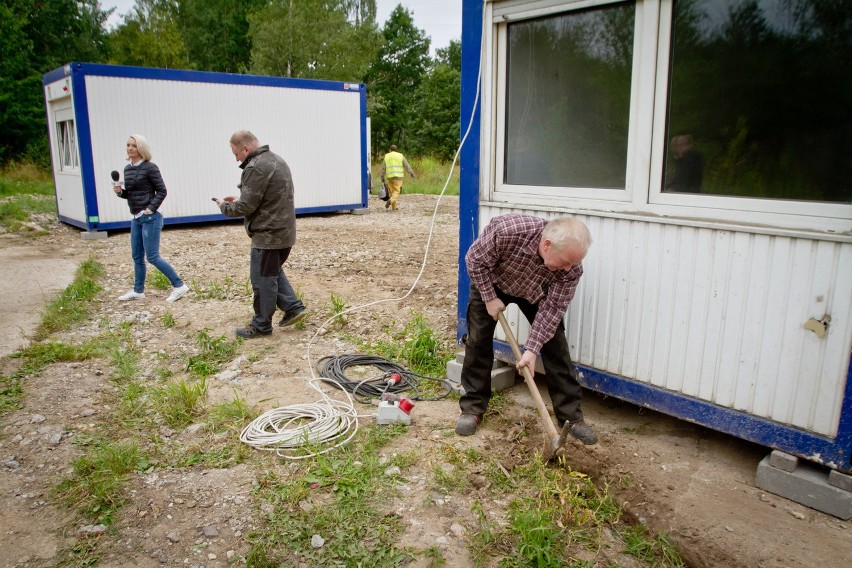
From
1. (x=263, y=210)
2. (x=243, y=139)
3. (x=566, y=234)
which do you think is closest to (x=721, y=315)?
(x=566, y=234)

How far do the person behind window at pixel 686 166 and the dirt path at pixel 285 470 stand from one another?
1.58m

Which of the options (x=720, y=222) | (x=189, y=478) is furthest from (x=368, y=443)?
(x=720, y=222)

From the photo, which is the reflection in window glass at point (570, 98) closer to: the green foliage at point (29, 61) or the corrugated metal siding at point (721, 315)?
the corrugated metal siding at point (721, 315)

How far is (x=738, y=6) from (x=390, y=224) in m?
11.0

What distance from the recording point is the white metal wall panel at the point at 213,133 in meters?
11.7

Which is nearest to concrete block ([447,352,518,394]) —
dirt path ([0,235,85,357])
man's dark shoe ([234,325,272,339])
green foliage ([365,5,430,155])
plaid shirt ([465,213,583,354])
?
plaid shirt ([465,213,583,354])

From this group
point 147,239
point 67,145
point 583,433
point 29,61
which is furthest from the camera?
point 29,61

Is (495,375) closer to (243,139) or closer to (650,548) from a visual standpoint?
(650,548)

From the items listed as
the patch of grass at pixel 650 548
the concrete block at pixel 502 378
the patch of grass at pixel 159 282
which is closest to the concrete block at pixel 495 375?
the concrete block at pixel 502 378

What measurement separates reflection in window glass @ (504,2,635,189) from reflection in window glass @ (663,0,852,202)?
0.35 m

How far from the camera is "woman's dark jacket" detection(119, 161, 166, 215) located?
6.71 metres

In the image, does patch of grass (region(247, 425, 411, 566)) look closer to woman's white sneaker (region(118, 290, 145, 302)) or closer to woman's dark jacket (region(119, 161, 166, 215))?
woman's dark jacket (region(119, 161, 166, 215))

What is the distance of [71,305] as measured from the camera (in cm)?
695

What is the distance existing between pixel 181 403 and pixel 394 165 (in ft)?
41.1
